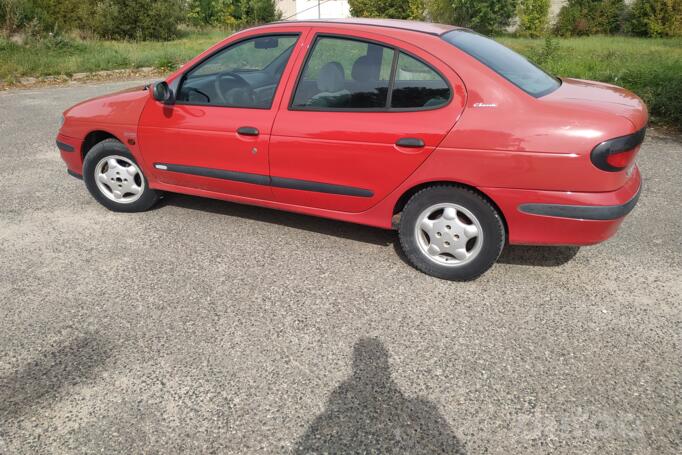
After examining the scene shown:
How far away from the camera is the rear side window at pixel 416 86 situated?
10.8ft

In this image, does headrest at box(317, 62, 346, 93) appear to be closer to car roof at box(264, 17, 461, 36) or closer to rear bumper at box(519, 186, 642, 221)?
car roof at box(264, 17, 461, 36)

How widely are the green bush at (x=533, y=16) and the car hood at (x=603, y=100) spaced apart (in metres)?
24.0

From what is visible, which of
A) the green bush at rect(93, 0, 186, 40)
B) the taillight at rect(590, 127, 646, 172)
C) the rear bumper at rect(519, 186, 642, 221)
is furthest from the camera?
the green bush at rect(93, 0, 186, 40)

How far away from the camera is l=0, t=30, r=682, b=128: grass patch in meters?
8.09

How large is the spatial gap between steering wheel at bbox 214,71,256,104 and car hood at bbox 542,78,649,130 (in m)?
2.08

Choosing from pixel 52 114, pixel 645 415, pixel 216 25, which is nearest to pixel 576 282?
pixel 645 415

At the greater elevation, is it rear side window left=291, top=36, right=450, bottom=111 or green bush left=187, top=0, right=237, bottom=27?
green bush left=187, top=0, right=237, bottom=27

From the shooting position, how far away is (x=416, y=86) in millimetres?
3371

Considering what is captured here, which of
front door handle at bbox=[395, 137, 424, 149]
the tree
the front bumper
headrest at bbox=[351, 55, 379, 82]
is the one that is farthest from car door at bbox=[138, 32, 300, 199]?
the tree

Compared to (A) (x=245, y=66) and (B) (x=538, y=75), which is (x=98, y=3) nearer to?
(A) (x=245, y=66)

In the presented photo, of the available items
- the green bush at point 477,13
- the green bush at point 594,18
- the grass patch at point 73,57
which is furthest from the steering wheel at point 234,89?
the green bush at point 594,18

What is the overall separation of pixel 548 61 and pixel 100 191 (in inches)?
373

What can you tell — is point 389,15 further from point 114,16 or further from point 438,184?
point 438,184

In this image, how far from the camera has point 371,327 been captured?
3049 mm
